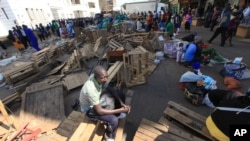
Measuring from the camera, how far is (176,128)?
115 inches

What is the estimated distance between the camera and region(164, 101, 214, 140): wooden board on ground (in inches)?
110

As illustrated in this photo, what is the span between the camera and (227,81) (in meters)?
4.46

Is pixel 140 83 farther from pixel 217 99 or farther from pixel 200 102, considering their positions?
pixel 217 99

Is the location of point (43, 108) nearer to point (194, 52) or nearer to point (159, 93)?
point (159, 93)

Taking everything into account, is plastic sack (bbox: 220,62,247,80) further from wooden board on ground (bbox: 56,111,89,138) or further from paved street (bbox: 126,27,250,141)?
wooden board on ground (bbox: 56,111,89,138)

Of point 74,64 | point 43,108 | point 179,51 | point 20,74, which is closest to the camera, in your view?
point 43,108

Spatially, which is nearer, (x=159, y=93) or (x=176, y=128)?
(x=176, y=128)

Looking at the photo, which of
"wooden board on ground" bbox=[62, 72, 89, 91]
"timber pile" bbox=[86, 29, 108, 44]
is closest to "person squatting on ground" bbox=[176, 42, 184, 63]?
"wooden board on ground" bbox=[62, 72, 89, 91]

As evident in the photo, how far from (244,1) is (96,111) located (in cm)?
1459

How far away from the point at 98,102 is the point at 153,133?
1.31 metres

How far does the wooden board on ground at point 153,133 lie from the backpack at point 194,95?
137 cm

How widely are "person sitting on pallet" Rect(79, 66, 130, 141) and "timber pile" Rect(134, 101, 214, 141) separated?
22.0 inches

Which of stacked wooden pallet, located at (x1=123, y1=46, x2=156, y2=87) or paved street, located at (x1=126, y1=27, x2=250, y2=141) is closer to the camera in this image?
paved street, located at (x1=126, y1=27, x2=250, y2=141)

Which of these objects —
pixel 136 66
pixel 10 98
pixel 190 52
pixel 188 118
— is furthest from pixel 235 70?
pixel 10 98
